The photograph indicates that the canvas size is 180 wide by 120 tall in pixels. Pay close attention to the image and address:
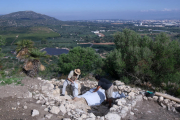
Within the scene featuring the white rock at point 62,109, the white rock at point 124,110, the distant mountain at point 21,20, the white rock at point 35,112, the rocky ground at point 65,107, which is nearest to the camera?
the white rock at point 35,112

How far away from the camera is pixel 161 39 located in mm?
13508

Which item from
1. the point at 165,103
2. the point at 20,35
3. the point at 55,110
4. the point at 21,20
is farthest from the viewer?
the point at 21,20

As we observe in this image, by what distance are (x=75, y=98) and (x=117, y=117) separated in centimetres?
215

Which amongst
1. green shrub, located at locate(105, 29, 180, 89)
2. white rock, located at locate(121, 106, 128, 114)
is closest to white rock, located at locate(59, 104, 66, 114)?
white rock, located at locate(121, 106, 128, 114)

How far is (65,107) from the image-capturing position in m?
5.14

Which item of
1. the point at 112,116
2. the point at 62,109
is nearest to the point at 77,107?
the point at 62,109

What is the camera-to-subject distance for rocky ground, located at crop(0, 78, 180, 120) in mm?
4648

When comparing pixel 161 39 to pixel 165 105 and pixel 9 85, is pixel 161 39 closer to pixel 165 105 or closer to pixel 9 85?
pixel 165 105

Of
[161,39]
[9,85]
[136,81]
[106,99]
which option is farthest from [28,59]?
[161,39]

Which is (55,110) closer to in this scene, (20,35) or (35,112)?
(35,112)

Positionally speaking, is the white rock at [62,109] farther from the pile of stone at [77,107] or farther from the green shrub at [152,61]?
the green shrub at [152,61]

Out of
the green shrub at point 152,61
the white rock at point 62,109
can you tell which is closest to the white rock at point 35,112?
the white rock at point 62,109

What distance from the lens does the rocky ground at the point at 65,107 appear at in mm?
4648

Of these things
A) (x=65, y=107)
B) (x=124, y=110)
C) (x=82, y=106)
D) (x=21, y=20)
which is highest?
(x=21, y=20)
